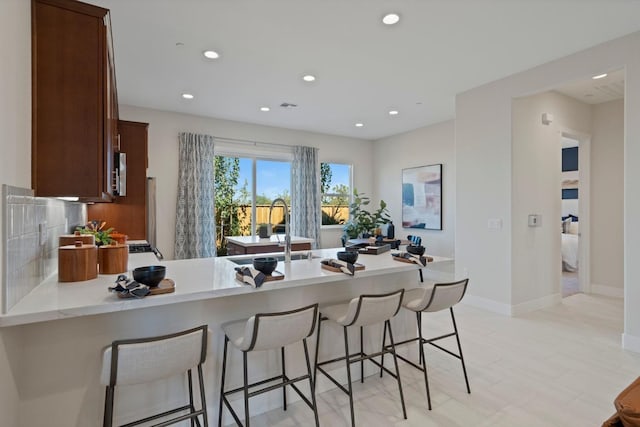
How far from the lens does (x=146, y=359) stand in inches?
52.6

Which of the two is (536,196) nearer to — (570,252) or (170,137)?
(570,252)

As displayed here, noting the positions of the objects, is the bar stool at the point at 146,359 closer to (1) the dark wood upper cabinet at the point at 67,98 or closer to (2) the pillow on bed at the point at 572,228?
(1) the dark wood upper cabinet at the point at 67,98

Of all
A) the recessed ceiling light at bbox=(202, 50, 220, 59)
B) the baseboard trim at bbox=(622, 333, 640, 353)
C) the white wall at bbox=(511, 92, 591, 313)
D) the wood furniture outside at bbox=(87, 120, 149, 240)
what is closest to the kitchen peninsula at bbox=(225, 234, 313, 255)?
the wood furniture outside at bbox=(87, 120, 149, 240)

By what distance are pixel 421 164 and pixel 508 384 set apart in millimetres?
4593

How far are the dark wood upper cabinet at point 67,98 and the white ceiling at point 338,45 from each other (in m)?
1.07

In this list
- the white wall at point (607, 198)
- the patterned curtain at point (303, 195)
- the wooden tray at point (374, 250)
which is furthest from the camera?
the patterned curtain at point (303, 195)

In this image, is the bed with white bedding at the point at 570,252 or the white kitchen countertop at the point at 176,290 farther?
the bed with white bedding at the point at 570,252

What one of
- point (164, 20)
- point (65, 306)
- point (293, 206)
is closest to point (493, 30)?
point (164, 20)

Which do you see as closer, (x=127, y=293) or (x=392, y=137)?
(x=127, y=293)

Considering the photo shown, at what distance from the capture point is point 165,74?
3.84 meters

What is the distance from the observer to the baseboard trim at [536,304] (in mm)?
4020

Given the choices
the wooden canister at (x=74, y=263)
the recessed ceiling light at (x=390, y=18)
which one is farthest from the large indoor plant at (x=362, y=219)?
the wooden canister at (x=74, y=263)

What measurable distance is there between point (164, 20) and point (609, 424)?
3582 mm

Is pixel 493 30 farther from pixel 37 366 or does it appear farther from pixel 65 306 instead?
pixel 37 366
